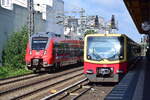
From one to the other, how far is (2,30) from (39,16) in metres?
10.0

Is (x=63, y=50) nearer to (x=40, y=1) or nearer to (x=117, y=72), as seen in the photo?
(x=117, y=72)

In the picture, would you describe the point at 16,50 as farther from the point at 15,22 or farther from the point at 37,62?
the point at 37,62

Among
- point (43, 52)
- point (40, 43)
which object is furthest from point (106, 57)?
point (40, 43)

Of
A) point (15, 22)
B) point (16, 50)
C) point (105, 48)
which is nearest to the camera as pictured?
point (105, 48)

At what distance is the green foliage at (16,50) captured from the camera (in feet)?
98.2

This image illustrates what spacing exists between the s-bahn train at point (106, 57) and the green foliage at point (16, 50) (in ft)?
46.3

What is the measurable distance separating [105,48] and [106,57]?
17.5 inches

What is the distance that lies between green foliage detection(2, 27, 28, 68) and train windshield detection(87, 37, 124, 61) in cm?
1407

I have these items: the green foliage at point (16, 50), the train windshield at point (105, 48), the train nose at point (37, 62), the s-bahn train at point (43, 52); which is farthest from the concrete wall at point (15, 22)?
the train windshield at point (105, 48)

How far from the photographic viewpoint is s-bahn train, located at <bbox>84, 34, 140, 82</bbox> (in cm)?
1617

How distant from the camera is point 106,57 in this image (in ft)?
53.5

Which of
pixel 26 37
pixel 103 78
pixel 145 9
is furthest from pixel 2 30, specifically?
pixel 103 78

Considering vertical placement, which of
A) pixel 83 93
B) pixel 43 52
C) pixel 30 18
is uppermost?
pixel 30 18

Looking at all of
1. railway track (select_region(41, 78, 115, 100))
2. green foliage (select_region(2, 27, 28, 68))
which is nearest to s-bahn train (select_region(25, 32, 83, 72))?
green foliage (select_region(2, 27, 28, 68))
